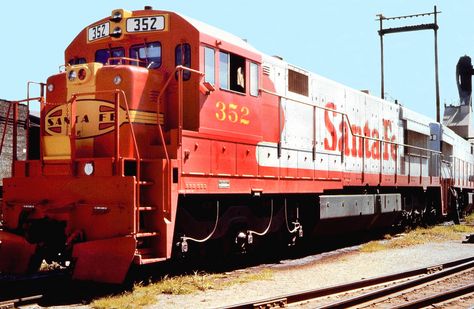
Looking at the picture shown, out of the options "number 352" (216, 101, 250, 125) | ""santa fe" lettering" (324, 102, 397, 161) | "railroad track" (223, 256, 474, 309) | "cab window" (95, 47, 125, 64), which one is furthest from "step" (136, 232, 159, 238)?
""santa fe" lettering" (324, 102, 397, 161)

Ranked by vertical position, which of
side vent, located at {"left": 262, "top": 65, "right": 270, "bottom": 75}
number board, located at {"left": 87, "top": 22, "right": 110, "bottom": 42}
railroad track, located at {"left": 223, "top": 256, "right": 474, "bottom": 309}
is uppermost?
number board, located at {"left": 87, "top": 22, "right": 110, "bottom": 42}

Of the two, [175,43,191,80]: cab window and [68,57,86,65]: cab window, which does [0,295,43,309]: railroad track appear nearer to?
[175,43,191,80]: cab window

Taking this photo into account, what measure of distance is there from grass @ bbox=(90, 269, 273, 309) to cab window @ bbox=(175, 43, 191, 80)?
10.00ft

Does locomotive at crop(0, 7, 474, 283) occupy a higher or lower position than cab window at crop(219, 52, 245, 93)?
lower

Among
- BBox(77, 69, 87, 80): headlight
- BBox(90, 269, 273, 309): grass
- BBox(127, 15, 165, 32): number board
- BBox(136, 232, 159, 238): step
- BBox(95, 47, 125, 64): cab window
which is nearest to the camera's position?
BBox(90, 269, 273, 309): grass

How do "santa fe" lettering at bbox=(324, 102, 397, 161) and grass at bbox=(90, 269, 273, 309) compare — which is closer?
grass at bbox=(90, 269, 273, 309)

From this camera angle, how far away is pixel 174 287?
25.6ft

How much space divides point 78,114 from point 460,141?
23.0 metres

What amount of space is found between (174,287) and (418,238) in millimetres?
10155

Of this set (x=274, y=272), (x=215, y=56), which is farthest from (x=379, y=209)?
(x=215, y=56)

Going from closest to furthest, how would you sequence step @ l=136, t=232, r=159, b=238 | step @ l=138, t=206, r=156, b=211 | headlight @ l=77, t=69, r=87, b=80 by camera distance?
step @ l=136, t=232, r=159, b=238
step @ l=138, t=206, r=156, b=211
headlight @ l=77, t=69, r=87, b=80

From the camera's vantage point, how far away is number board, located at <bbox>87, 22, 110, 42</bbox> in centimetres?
930

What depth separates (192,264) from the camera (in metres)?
9.78

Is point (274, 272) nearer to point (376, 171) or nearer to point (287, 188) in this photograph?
point (287, 188)
